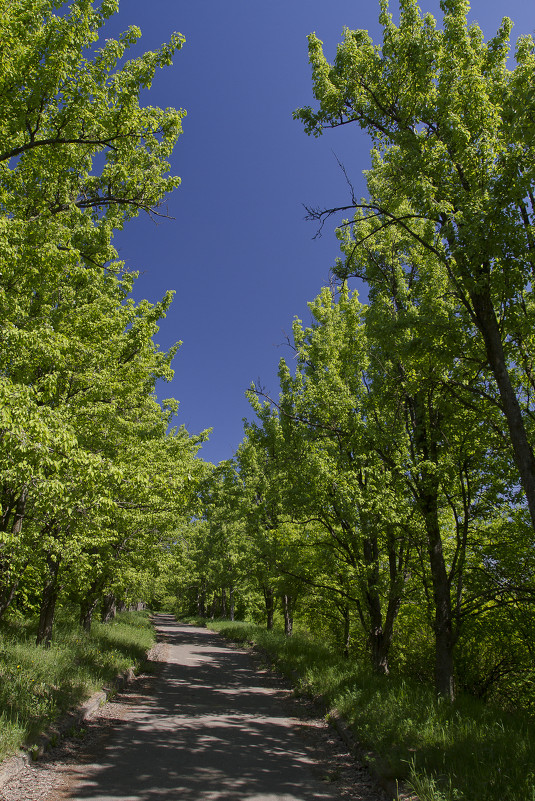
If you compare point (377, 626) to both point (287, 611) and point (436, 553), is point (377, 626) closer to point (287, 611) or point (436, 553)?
point (436, 553)

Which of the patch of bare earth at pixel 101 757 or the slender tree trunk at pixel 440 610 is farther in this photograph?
the slender tree trunk at pixel 440 610

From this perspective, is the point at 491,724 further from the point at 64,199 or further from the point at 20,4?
the point at 20,4

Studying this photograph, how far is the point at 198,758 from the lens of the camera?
239 inches

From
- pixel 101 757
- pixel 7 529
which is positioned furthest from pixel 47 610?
pixel 101 757

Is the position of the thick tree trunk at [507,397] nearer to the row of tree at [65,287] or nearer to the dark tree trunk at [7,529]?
the row of tree at [65,287]

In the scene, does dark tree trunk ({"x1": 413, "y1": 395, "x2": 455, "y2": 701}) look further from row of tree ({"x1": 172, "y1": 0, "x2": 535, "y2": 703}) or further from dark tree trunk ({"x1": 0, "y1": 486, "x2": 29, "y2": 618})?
dark tree trunk ({"x1": 0, "y1": 486, "x2": 29, "y2": 618})

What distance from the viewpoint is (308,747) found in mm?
6922

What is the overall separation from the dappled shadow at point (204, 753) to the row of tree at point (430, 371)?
3358mm

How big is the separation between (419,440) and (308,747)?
616 cm

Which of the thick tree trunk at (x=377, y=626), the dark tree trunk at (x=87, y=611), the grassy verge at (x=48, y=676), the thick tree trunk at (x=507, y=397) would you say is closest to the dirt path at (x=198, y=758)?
the grassy verge at (x=48, y=676)

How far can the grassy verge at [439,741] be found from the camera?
407 centimetres

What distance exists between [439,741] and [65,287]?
30.8 feet

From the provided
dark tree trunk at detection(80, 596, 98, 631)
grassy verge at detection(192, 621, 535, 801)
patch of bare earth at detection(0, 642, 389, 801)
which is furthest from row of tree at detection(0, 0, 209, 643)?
grassy verge at detection(192, 621, 535, 801)

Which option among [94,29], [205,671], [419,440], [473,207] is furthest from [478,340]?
[205,671]
